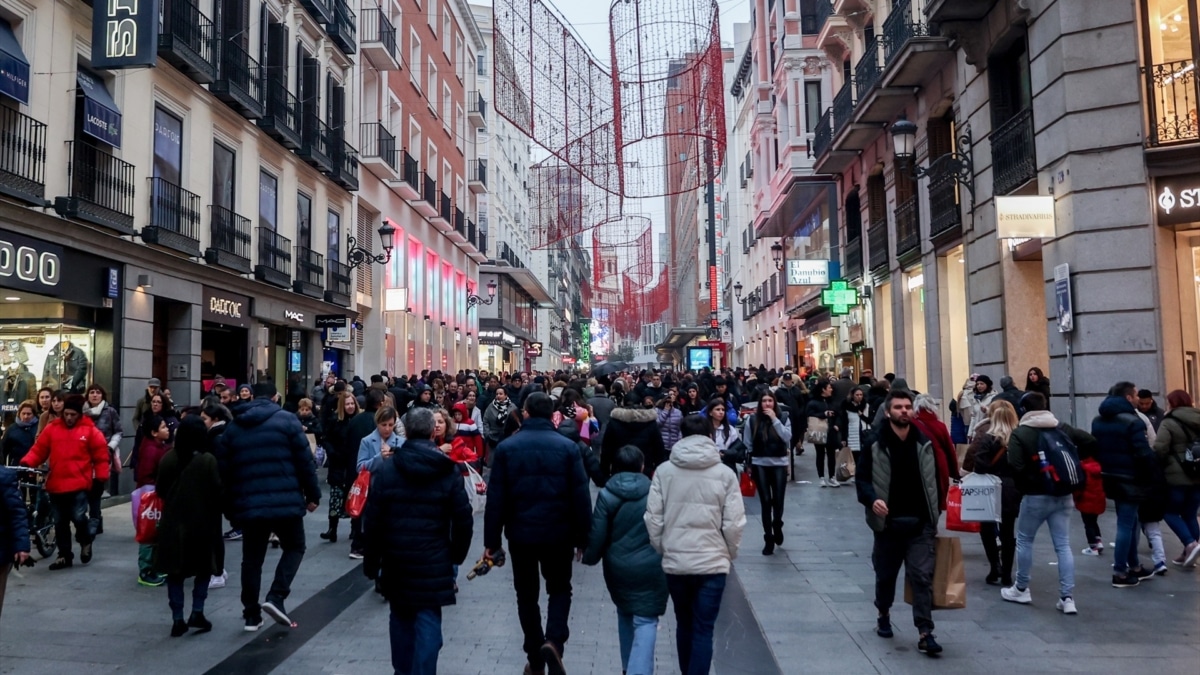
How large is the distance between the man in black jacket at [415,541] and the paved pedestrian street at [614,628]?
0.85 metres

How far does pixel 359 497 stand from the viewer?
809 centimetres

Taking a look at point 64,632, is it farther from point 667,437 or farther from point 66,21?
point 66,21

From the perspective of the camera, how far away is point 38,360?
13.6 metres

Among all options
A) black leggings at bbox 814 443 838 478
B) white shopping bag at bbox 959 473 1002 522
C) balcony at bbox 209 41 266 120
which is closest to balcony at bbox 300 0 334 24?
balcony at bbox 209 41 266 120

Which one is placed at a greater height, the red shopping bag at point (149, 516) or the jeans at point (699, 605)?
the red shopping bag at point (149, 516)

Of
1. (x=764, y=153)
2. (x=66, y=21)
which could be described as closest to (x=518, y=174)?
(x=764, y=153)

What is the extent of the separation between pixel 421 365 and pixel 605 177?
63.8 feet

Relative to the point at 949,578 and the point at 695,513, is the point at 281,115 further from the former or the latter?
the point at 949,578

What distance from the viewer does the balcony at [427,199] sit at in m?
32.5

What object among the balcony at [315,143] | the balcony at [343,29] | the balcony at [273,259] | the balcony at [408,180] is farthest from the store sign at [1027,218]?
the balcony at [408,180]

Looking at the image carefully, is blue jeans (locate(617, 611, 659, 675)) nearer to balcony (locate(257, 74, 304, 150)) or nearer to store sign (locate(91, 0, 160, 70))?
store sign (locate(91, 0, 160, 70))

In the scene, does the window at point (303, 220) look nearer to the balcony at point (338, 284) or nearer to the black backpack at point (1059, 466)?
the balcony at point (338, 284)

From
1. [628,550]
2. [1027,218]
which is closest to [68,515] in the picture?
[628,550]

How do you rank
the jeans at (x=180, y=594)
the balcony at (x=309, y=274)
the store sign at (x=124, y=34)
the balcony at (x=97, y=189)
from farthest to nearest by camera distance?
the balcony at (x=309, y=274)
the balcony at (x=97, y=189)
the store sign at (x=124, y=34)
the jeans at (x=180, y=594)
